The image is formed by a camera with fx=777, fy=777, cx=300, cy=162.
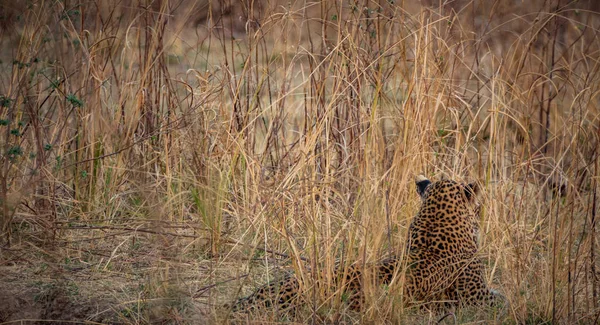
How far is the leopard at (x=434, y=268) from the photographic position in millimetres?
3500

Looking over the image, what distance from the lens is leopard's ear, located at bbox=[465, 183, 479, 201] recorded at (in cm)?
403

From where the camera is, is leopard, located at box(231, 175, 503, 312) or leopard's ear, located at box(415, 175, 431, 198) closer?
leopard, located at box(231, 175, 503, 312)

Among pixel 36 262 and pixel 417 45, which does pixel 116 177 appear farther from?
pixel 417 45

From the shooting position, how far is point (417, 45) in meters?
4.29

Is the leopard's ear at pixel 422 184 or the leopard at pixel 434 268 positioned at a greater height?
the leopard's ear at pixel 422 184

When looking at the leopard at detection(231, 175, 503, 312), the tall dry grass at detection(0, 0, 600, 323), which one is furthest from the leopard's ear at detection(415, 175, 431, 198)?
the tall dry grass at detection(0, 0, 600, 323)

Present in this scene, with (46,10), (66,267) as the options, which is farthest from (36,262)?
(46,10)

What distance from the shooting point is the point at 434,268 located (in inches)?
149

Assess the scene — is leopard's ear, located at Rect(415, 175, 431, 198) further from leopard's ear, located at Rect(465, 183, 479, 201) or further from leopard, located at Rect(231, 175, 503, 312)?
leopard's ear, located at Rect(465, 183, 479, 201)

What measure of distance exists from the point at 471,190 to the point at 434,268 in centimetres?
49

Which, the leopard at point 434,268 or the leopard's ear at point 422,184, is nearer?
the leopard at point 434,268

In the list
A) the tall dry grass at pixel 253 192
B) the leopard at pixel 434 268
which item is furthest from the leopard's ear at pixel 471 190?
the tall dry grass at pixel 253 192

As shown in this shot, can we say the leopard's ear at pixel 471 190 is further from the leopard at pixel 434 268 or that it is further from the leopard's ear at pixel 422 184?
the leopard's ear at pixel 422 184

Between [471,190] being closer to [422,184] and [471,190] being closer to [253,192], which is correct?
[422,184]
